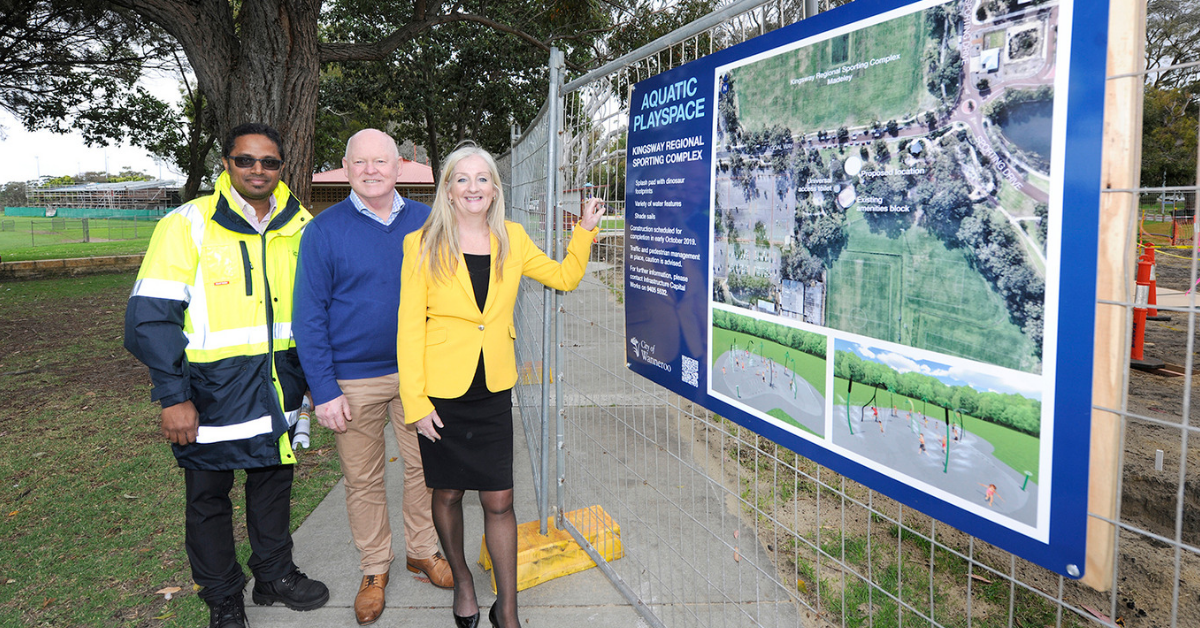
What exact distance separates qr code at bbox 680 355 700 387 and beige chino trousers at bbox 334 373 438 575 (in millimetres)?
1363

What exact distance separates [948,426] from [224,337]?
2633 millimetres

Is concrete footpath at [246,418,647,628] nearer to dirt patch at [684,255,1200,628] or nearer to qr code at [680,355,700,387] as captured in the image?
dirt patch at [684,255,1200,628]

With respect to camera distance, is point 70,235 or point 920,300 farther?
point 70,235

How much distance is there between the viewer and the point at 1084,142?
117cm

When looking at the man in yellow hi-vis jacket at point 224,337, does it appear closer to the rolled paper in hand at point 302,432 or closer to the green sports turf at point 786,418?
the rolled paper in hand at point 302,432

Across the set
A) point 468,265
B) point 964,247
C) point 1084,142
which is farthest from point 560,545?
point 1084,142

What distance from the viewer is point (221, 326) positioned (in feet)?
9.25

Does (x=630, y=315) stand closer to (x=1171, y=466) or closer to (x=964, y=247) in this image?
(x=964, y=247)

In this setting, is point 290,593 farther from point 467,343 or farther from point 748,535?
point 748,535

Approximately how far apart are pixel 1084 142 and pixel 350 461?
2.94 m

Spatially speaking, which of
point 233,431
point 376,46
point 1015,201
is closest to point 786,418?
point 1015,201

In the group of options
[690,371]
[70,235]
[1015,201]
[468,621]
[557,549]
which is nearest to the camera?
[1015,201]

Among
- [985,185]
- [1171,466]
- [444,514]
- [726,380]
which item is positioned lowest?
[1171,466]

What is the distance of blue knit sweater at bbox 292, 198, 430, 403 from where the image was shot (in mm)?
2904
